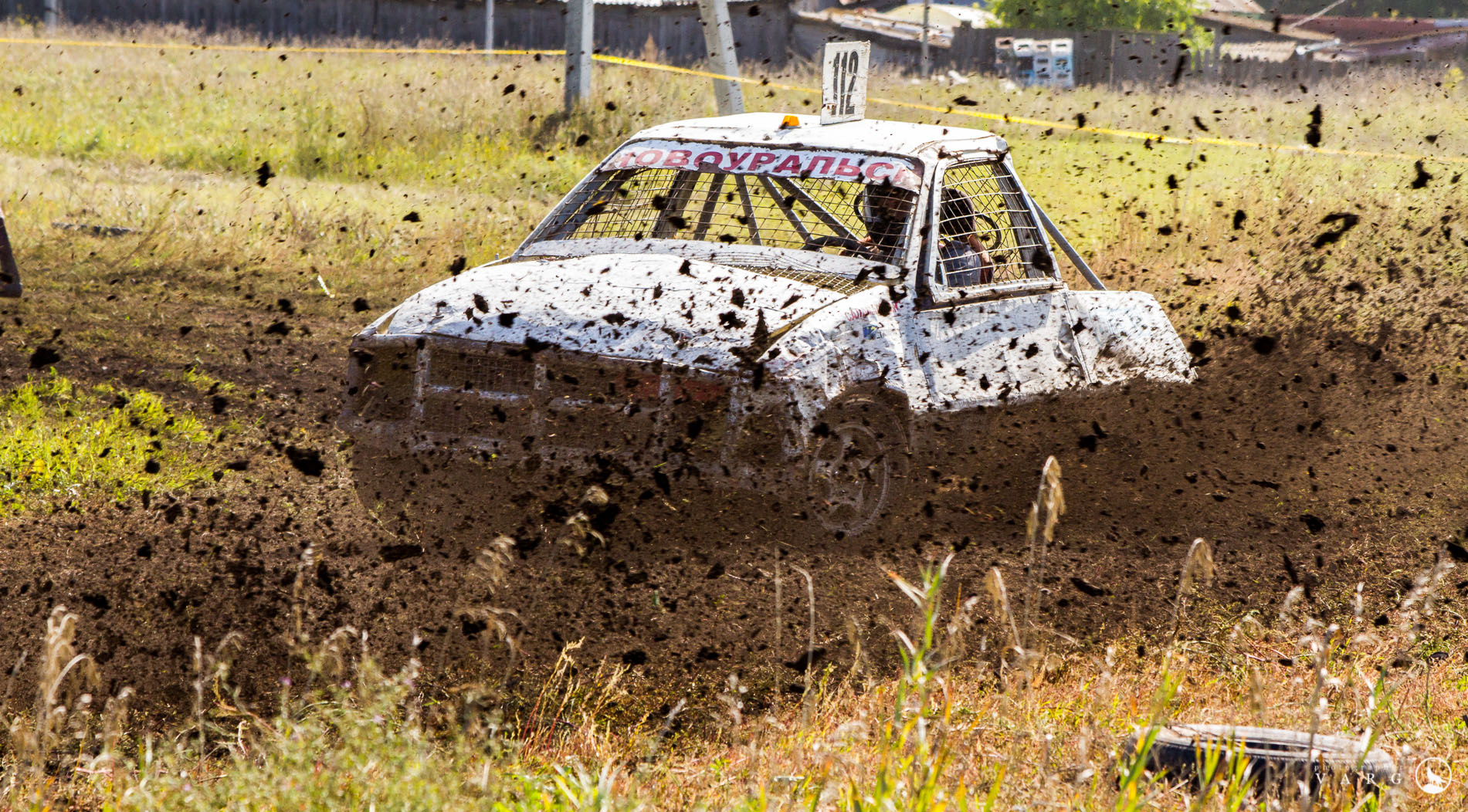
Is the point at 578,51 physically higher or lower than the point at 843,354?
higher

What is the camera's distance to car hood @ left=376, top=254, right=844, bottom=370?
4.43m

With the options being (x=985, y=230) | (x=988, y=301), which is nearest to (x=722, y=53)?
(x=985, y=230)

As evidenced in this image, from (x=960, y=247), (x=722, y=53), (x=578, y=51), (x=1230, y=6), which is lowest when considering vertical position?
(x=960, y=247)

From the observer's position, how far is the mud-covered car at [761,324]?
14.4 ft

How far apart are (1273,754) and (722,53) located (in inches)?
353

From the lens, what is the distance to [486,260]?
34.2ft

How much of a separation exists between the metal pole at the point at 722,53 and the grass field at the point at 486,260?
2.22 metres

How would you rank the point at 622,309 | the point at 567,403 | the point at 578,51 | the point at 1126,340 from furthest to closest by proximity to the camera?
1. the point at 578,51
2. the point at 1126,340
3. the point at 622,309
4. the point at 567,403

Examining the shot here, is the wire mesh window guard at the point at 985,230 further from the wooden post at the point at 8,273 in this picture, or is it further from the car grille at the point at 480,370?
the wooden post at the point at 8,273

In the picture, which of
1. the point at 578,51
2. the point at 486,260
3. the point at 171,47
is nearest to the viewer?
the point at 486,260

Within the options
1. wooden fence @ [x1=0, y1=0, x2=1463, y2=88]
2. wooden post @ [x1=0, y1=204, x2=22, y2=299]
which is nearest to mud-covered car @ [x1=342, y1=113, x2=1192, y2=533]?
wooden post @ [x1=0, y1=204, x2=22, y2=299]

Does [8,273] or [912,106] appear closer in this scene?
[8,273]

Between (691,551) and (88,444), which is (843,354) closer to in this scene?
(691,551)

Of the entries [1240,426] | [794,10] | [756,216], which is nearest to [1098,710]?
[756,216]
